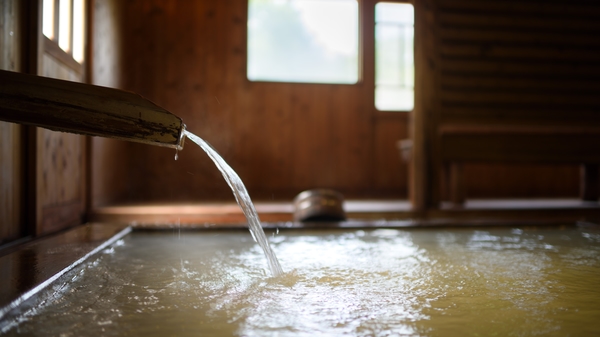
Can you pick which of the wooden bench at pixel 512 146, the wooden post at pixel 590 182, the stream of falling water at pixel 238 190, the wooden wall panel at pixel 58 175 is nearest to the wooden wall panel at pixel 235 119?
the wooden bench at pixel 512 146

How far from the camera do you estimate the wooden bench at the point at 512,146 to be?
13.8ft

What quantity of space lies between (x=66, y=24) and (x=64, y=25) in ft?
0.10

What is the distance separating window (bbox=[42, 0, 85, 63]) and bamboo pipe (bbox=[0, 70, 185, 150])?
152cm

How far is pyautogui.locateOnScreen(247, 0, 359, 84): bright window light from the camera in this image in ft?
18.5

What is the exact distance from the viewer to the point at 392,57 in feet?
19.3

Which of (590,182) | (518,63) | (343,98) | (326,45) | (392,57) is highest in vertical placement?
(326,45)

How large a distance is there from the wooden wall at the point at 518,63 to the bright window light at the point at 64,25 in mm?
2885

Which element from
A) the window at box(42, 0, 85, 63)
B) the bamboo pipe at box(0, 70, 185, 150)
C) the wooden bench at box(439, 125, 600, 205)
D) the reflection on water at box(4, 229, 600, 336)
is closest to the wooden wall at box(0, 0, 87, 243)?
the window at box(42, 0, 85, 63)

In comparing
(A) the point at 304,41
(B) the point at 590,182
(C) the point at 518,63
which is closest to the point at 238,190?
(C) the point at 518,63

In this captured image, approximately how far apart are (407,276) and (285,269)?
1.34 ft

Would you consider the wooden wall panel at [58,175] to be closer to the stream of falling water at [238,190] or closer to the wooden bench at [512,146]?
the stream of falling water at [238,190]

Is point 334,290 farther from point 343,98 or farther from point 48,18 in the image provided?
point 343,98

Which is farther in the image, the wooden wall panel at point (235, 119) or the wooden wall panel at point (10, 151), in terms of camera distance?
the wooden wall panel at point (235, 119)

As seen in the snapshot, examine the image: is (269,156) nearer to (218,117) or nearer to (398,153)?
(218,117)
